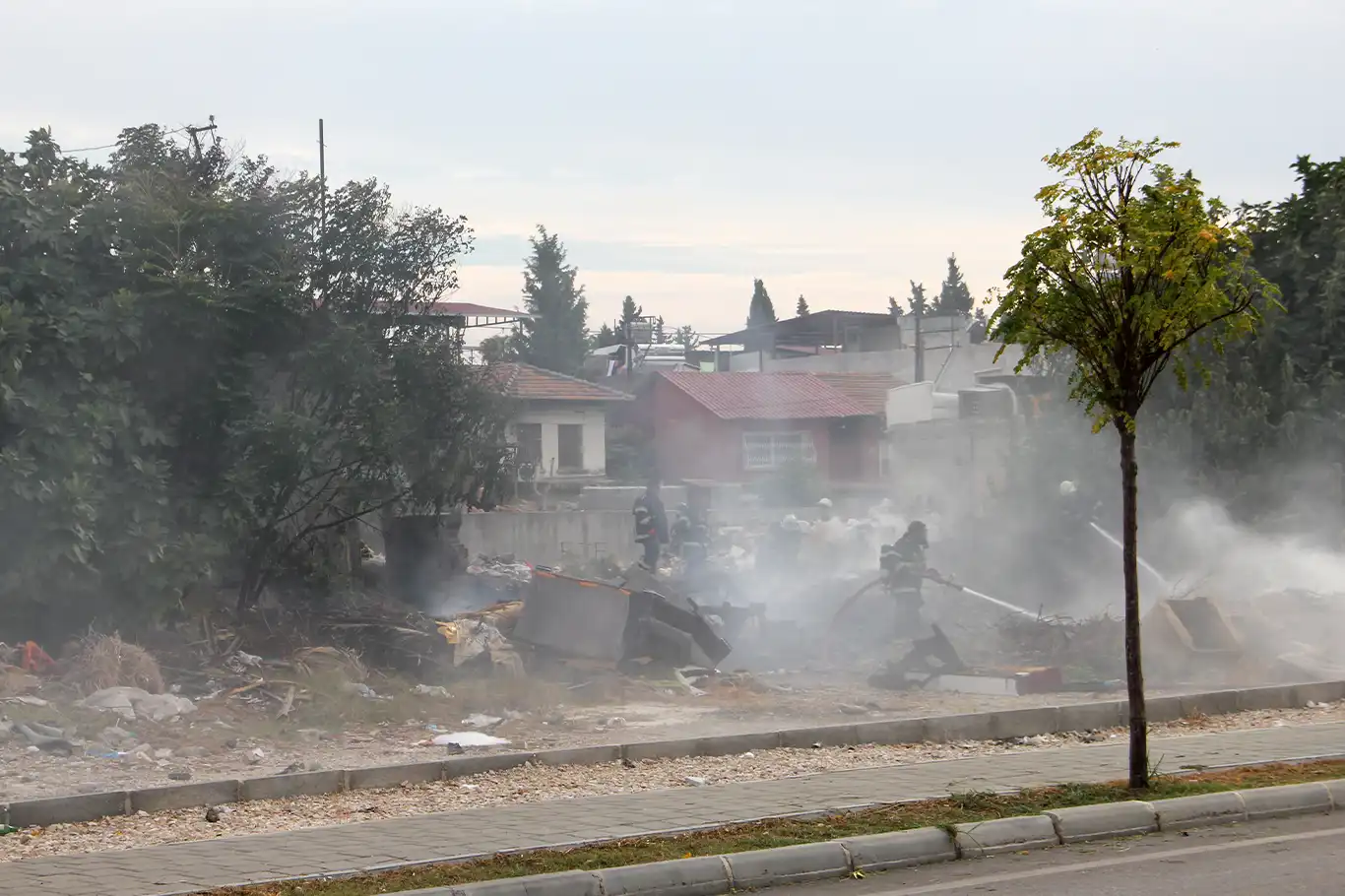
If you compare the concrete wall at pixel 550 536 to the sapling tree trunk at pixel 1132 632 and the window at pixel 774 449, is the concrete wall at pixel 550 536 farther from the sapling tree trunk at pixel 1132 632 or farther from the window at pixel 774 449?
the window at pixel 774 449

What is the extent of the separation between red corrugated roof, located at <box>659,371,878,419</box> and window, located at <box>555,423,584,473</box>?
5722mm

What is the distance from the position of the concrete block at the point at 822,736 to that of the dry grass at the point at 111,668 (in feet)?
20.9

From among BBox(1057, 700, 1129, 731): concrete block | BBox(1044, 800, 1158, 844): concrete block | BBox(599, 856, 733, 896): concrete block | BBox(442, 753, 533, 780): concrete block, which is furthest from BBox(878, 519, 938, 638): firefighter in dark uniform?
BBox(599, 856, 733, 896): concrete block

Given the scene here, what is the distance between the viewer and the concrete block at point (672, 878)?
21.6ft

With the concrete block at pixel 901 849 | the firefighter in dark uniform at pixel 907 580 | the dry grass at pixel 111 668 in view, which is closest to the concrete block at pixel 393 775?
the concrete block at pixel 901 849

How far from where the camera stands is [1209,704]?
12.4m

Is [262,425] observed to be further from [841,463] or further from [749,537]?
[841,463]

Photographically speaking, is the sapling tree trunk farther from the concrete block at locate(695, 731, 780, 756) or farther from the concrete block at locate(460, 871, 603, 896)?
the concrete block at locate(460, 871, 603, 896)

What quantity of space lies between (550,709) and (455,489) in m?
5.12

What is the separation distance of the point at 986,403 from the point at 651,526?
1438 cm

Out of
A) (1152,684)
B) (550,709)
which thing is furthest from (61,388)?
(1152,684)

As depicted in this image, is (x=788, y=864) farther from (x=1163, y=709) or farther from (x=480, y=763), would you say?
(x=1163, y=709)

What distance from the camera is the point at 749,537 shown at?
28875 millimetres

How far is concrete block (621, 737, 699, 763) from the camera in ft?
33.6
